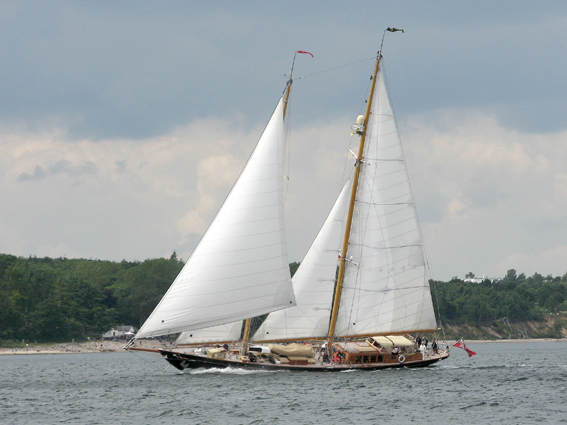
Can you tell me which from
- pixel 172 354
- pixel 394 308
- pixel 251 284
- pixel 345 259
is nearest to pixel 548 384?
pixel 394 308

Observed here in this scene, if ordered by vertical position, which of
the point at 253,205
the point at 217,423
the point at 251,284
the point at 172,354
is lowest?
the point at 217,423

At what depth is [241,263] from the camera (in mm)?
56656

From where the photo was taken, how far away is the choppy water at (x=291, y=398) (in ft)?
146

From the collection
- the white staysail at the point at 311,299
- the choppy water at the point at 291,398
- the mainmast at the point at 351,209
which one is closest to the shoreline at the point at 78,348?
the choppy water at the point at 291,398

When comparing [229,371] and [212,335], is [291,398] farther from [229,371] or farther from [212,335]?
[229,371]

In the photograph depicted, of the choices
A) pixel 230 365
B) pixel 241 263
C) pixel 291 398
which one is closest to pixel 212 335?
pixel 230 365

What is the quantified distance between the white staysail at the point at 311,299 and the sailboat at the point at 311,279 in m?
0.08

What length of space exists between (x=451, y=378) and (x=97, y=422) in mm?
31451

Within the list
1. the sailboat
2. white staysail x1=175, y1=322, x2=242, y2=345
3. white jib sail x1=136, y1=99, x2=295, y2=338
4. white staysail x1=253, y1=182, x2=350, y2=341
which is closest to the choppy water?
the sailboat

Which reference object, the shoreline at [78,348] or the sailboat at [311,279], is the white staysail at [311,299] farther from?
the shoreline at [78,348]

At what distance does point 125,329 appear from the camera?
586 feet

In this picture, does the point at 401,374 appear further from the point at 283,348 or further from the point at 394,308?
the point at 283,348

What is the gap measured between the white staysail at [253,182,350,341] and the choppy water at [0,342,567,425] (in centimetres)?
318

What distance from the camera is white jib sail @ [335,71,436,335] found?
2516 inches
